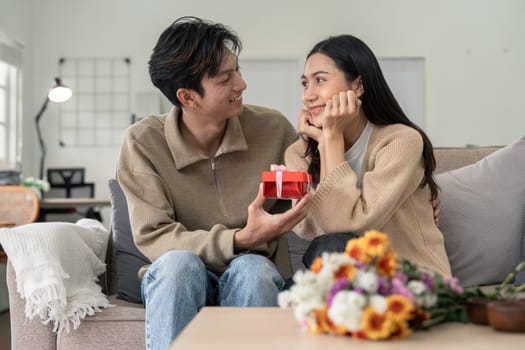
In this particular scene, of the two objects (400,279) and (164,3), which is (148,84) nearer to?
(164,3)

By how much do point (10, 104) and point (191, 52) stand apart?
5376 mm

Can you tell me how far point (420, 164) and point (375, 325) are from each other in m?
1.03

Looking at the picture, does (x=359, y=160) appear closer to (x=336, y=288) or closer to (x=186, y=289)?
(x=186, y=289)

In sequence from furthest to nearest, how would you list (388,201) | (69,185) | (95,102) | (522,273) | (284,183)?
(95,102)
(69,185)
(522,273)
(388,201)
(284,183)

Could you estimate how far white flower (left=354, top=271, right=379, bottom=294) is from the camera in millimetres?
1117

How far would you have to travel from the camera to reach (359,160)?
6.93 feet

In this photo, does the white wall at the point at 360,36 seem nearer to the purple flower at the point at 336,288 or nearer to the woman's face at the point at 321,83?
the woman's face at the point at 321,83

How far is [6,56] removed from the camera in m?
6.94

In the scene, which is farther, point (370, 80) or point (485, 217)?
point (485, 217)

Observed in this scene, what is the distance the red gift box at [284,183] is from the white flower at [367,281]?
0.63m

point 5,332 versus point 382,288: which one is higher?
point 382,288

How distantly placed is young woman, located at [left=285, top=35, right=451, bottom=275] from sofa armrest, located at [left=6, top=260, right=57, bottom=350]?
74 centimetres

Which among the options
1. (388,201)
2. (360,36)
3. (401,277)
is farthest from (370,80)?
(360,36)

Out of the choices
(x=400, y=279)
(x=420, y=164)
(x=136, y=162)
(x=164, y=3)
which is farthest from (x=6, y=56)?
(x=400, y=279)
